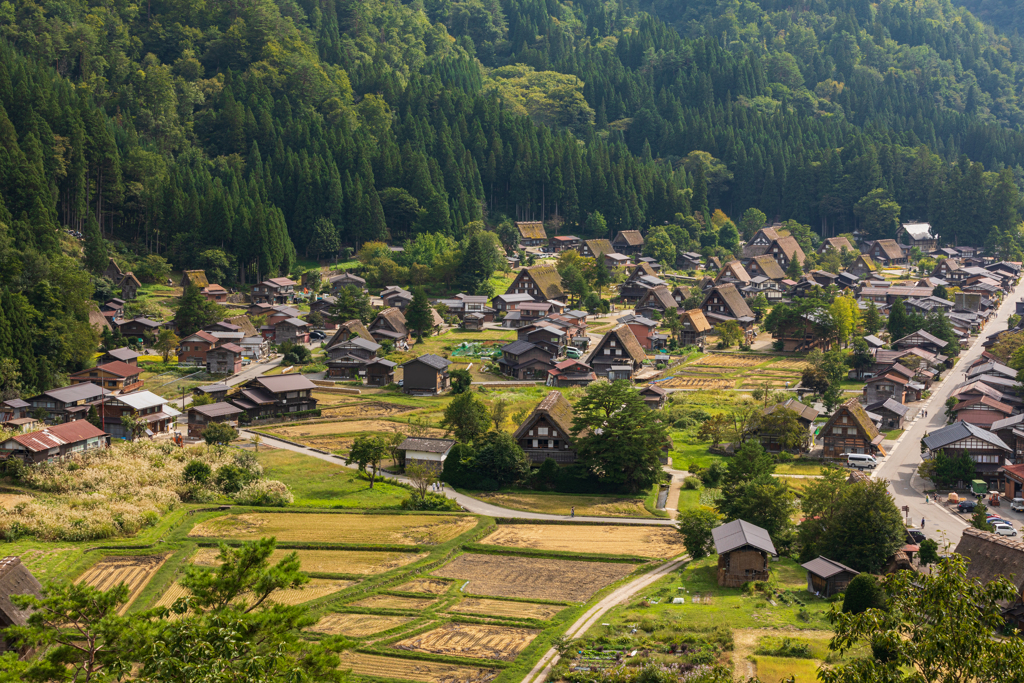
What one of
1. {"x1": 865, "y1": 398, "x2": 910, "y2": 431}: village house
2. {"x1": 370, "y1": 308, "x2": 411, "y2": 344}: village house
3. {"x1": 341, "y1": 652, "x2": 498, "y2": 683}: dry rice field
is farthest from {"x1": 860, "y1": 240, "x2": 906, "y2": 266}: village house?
{"x1": 341, "y1": 652, "x2": 498, "y2": 683}: dry rice field

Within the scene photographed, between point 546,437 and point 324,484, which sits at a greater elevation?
point 546,437

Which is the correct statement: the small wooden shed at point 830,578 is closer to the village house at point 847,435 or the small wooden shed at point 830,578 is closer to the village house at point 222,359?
the village house at point 847,435

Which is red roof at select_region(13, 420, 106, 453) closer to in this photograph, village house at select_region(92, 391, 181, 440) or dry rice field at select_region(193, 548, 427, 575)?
village house at select_region(92, 391, 181, 440)

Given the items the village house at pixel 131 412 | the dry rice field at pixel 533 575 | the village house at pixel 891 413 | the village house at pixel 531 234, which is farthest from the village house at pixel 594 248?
the dry rice field at pixel 533 575

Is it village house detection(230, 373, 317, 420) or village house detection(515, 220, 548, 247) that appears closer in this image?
village house detection(230, 373, 317, 420)

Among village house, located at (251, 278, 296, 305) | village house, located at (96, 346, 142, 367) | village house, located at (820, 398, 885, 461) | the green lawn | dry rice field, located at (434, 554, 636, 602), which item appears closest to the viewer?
dry rice field, located at (434, 554, 636, 602)

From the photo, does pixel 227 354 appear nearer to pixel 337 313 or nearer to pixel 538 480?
A: pixel 337 313

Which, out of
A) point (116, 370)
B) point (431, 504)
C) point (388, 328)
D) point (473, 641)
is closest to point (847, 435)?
point (431, 504)

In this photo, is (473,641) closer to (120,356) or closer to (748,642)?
(748,642)
